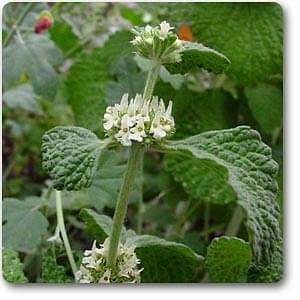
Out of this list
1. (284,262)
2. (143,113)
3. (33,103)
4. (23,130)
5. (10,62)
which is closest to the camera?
(143,113)

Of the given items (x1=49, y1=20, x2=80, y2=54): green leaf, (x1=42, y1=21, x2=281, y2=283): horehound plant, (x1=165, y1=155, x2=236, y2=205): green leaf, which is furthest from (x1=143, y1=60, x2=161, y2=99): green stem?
(x1=49, y1=20, x2=80, y2=54): green leaf

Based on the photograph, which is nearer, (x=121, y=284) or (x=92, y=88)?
(x=121, y=284)

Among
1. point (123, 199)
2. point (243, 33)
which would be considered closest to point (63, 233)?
point (123, 199)

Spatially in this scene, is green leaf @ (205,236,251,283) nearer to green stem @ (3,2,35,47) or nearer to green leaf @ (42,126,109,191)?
green leaf @ (42,126,109,191)

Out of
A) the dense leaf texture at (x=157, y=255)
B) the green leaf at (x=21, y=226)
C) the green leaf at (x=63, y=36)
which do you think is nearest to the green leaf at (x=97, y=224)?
the dense leaf texture at (x=157, y=255)

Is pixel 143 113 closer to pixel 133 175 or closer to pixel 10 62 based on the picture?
pixel 133 175

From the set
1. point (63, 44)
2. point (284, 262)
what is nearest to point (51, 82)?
point (63, 44)
